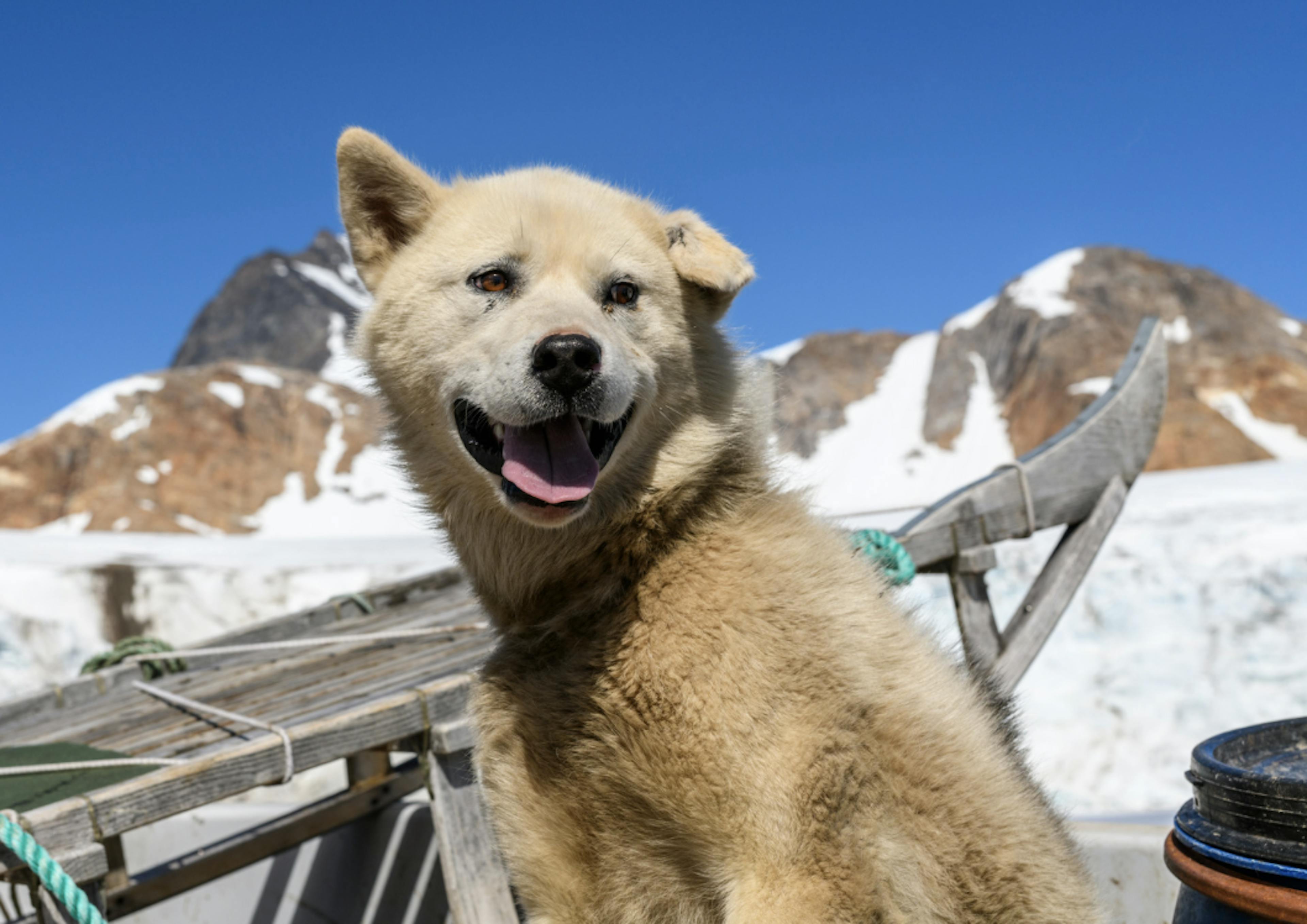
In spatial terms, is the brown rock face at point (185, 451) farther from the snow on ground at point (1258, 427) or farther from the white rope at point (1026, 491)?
the white rope at point (1026, 491)

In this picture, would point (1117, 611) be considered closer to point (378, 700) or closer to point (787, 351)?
point (378, 700)

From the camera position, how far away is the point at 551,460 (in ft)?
6.51

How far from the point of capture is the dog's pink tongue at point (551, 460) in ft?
6.24

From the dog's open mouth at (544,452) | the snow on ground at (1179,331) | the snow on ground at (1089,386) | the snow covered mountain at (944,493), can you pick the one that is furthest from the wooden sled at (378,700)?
the snow on ground at (1179,331)

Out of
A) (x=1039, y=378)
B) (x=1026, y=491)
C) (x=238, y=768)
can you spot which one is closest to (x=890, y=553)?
(x=1026, y=491)

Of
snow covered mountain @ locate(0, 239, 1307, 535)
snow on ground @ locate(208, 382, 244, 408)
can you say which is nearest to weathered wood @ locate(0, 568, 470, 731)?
snow covered mountain @ locate(0, 239, 1307, 535)

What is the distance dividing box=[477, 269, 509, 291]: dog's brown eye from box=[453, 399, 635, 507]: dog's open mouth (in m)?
0.29

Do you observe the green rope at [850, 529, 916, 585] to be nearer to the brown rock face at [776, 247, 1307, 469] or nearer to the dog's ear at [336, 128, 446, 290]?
the dog's ear at [336, 128, 446, 290]

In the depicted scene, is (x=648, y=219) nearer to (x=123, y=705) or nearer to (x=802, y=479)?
(x=802, y=479)

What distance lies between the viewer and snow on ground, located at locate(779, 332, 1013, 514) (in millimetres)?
25125

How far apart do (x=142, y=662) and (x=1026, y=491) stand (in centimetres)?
401

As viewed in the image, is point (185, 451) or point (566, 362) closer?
point (566, 362)

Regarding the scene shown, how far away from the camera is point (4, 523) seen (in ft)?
89.8

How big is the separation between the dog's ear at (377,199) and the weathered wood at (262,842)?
170cm
